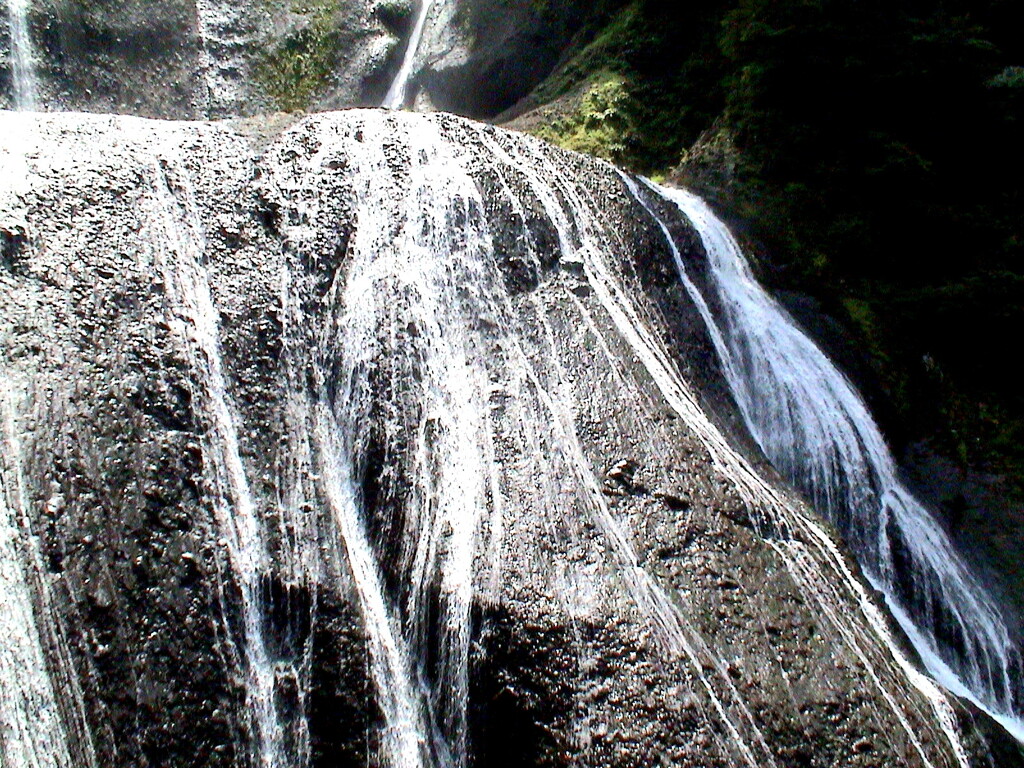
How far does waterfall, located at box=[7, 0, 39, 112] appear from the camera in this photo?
8.84 meters

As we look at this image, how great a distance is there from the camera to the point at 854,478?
5305 millimetres

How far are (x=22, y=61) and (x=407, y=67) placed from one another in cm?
491

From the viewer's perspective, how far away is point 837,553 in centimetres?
409

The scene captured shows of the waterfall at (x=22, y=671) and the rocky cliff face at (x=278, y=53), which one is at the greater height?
the rocky cliff face at (x=278, y=53)

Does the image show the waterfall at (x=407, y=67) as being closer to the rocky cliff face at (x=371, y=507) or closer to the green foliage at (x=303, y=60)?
the green foliage at (x=303, y=60)

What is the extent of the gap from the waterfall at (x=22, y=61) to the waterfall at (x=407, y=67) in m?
4.36

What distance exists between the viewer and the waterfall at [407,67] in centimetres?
1132

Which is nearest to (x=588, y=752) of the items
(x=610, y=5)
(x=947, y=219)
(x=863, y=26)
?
(x=947, y=219)

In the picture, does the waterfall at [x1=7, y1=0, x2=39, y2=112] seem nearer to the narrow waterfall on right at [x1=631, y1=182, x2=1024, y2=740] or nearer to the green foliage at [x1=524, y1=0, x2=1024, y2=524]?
the narrow waterfall on right at [x1=631, y1=182, x2=1024, y2=740]

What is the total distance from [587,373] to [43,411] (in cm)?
279

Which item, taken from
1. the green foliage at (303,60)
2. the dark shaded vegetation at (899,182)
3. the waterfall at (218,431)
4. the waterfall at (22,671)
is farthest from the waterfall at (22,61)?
the waterfall at (22,671)

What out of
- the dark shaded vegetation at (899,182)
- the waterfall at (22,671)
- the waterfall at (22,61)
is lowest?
the waterfall at (22,671)

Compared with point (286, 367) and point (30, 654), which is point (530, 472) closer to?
point (286, 367)

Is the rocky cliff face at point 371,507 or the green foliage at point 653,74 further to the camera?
the green foliage at point 653,74
